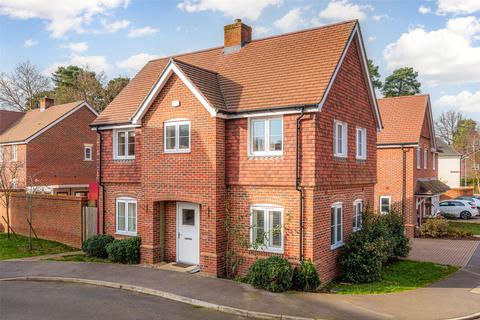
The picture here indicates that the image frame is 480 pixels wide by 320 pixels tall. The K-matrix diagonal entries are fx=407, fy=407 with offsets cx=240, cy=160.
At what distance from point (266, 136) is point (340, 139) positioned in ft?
9.69

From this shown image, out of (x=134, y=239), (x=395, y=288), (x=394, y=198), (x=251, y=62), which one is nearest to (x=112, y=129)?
(x=134, y=239)

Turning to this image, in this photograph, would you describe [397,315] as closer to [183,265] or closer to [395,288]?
[395,288]

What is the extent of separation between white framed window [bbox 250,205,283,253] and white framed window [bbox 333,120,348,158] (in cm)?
296

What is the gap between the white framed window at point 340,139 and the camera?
45.6 feet

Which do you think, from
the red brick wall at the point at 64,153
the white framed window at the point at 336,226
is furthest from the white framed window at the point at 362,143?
the red brick wall at the point at 64,153

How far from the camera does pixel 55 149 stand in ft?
104

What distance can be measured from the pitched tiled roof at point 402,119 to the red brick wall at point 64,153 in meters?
23.1

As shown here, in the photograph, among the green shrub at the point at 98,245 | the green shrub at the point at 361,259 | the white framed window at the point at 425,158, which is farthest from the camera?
the white framed window at the point at 425,158

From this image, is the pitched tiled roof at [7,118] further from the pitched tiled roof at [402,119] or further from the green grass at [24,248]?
the pitched tiled roof at [402,119]

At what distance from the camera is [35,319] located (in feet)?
30.9

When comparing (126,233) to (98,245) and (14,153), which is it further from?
(14,153)

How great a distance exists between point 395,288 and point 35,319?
10.0 m

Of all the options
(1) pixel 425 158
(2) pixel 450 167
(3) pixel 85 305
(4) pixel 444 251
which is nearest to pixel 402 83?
(2) pixel 450 167

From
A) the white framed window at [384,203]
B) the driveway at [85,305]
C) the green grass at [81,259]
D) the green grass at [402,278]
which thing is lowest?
the green grass at [402,278]
